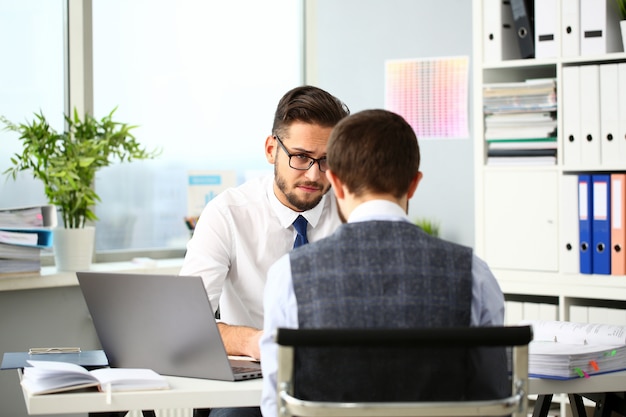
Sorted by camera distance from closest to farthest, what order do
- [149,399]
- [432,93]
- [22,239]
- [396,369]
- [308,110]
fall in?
[396,369] → [149,399] → [308,110] → [22,239] → [432,93]

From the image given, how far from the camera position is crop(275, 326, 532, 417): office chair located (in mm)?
1106

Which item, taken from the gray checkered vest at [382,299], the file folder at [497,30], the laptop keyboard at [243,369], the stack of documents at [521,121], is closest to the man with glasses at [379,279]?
the gray checkered vest at [382,299]

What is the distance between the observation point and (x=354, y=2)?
4.02 metres

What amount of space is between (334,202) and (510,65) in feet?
4.23

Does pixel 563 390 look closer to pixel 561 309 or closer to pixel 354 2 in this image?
pixel 561 309

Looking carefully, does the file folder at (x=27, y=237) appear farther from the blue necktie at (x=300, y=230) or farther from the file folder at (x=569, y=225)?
the file folder at (x=569, y=225)

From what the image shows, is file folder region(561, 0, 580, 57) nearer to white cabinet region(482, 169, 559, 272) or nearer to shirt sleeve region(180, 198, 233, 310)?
white cabinet region(482, 169, 559, 272)

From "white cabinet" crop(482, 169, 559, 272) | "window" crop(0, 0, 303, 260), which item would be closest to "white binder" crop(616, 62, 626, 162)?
"white cabinet" crop(482, 169, 559, 272)

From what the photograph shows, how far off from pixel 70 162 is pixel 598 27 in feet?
6.36

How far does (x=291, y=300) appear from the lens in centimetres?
127

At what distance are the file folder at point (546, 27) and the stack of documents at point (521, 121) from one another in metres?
0.11

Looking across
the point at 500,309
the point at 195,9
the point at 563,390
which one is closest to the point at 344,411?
the point at 500,309

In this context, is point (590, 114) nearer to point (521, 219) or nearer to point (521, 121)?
point (521, 121)

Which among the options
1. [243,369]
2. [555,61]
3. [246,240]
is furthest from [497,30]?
[243,369]
